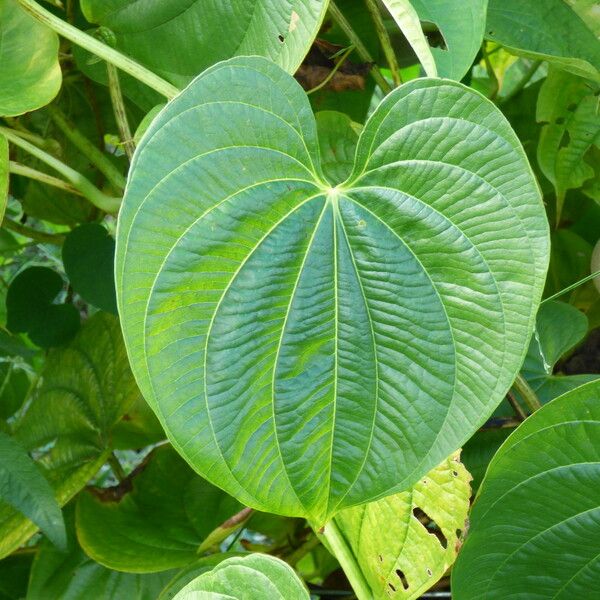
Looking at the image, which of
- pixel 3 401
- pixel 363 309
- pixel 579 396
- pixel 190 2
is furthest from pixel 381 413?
pixel 3 401

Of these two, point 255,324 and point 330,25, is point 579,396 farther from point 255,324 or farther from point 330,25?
point 330,25

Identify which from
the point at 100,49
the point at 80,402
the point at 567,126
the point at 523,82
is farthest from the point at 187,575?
the point at 523,82

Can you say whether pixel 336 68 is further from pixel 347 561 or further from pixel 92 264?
pixel 347 561

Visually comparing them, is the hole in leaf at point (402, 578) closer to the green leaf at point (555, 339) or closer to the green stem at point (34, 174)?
the green leaf at point (555, 339)

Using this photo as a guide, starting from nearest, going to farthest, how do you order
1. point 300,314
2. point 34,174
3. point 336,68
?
point 300,314 < point 34,174 < point 336,68

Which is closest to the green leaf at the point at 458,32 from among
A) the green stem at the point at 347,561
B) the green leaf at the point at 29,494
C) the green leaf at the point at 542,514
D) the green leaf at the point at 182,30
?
the green leaf at the point at 182,30

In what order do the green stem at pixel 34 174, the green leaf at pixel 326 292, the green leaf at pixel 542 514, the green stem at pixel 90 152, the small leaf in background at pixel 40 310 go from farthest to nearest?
the small leaf in background at pixel 40 310, the green stem at pixel 90 152, the green stem at pixel 34 174, the green leaf at pixel 542 514, the green leaf at pixel 326 292

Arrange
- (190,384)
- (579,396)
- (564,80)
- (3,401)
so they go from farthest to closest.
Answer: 1. (3,401)
2. (564,80)
3. (579,396)
4. (190,384)
